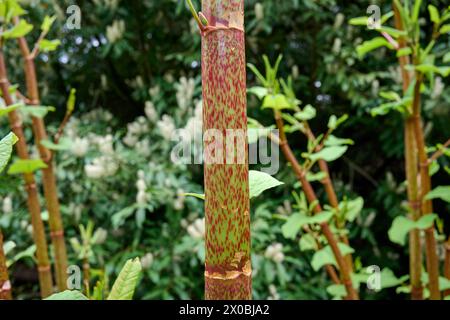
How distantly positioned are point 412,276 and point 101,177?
109 centimetres

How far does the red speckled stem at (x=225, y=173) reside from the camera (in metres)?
0.23

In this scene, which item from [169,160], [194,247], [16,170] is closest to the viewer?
[16,170]

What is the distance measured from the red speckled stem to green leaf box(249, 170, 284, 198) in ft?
0.10

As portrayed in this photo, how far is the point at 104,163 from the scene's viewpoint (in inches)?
58.1

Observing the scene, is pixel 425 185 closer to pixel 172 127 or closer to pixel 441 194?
pixel 441 194

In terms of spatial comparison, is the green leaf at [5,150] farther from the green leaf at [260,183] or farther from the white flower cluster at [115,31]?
the white flower cluster at [115,31]

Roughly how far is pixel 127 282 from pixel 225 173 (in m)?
0.09

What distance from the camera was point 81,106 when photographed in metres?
1.98

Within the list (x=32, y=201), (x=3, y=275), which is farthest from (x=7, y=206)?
(x=3, y=275)

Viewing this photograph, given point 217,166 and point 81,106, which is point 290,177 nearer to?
point 81,106

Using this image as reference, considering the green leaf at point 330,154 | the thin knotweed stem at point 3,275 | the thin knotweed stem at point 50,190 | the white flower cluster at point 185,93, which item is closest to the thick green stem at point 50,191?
the thin knotweed stem at point 50,190

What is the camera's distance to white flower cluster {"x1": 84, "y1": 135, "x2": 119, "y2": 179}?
1442 millimetres

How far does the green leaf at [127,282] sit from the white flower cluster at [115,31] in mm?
1552

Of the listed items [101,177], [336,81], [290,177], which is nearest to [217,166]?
[101,177]
